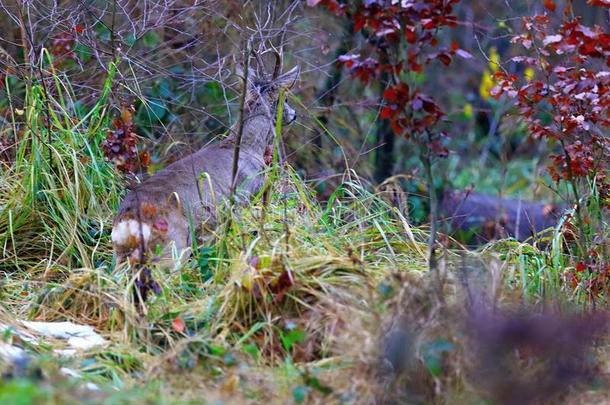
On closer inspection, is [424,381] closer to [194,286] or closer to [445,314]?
[445,314]

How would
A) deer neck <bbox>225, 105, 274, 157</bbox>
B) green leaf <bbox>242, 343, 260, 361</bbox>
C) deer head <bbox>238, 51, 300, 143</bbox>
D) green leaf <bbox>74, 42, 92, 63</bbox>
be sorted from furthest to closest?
green leaf <bbox>74, 42, 92, 63</bbox>, deer neck <bbox>225, 105, 274, 157</bbox>, deer head <bbox>238, 51, 300, 143</bbox>, green leaf <bbox>242, 343, 260, 361</bbox>

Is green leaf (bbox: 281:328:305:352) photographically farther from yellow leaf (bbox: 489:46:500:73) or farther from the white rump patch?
yellow leaf (bbox: 489:46:500:73)

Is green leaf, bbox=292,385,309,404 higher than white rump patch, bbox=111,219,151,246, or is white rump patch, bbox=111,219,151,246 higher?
white rump patch, bbox=111,219,151,246

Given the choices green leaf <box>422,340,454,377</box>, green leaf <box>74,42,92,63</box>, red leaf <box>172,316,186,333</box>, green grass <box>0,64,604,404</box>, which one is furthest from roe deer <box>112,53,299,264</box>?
green leaf <box>422,340,454,377</box>

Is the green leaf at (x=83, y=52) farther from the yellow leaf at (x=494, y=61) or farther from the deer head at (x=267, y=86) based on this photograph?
the yellow leaf at (x=494, y=61)

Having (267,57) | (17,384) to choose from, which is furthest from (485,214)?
(17,384)

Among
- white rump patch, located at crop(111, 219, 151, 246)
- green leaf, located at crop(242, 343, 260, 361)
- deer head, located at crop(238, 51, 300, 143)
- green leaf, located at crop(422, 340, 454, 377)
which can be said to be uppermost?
deer head, located at crop(238, 51, 300, 143)

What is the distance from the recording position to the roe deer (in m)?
5.95

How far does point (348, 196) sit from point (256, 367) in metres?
2.17

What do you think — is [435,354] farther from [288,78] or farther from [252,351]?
[288,78]

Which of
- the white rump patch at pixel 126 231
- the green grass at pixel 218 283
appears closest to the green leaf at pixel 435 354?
the green grass at pixel 218 283

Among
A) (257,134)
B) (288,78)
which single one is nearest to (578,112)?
(288,78)

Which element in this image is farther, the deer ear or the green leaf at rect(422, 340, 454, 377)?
the deer ear

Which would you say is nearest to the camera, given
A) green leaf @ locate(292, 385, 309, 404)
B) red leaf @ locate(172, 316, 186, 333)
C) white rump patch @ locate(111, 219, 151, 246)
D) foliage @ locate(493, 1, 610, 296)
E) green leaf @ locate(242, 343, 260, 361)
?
green leaf @ locate(292, 385, 309, 404)
